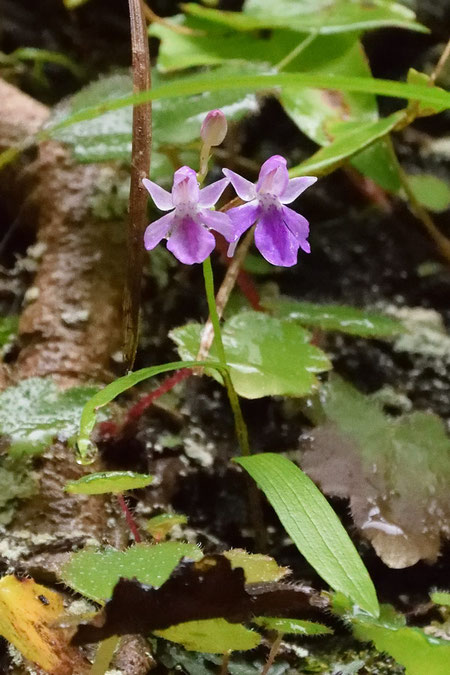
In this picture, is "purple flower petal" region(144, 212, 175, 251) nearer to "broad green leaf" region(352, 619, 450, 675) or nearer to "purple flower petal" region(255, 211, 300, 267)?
"purple flower petal" region(255, 211, 300, 267)

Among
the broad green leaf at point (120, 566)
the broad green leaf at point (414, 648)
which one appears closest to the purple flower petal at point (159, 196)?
the broad green leaf at point (120, 566)

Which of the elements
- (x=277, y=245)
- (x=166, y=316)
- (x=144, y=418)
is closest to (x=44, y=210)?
(x=166, y=316)

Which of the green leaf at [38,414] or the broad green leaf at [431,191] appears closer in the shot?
the green leaf at [38,414]

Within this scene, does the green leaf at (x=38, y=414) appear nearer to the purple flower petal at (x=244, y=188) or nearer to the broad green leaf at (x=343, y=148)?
the purple flower petal at (x=244, y=188)

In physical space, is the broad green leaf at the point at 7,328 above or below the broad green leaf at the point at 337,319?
below

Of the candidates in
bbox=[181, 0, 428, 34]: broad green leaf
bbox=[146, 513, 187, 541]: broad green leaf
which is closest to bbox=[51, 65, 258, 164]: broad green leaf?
bbox=[181, 0, 428, 34]: broad green leaf
